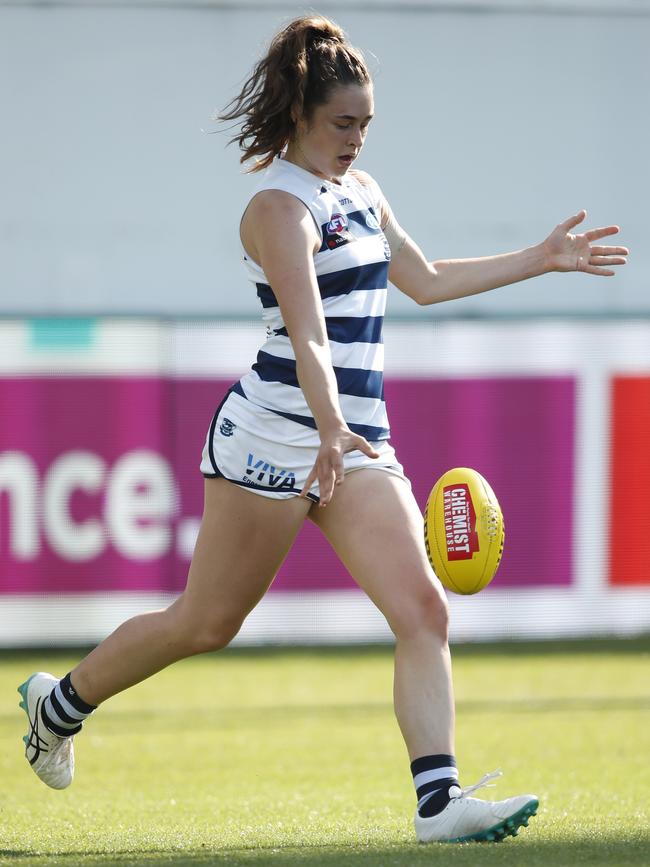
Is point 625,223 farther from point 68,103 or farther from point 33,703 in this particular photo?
point 33,703

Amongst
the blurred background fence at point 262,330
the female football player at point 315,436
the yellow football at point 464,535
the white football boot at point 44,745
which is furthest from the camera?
the blurred background fence at point 262,330

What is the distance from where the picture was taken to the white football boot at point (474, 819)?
3787 mm

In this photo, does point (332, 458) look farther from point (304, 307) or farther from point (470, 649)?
point (470, 649)

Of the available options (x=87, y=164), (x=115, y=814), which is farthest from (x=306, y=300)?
(x=87, y=164)

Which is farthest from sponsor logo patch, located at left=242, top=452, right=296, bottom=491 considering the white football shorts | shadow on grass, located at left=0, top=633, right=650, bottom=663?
shadow on grass, located at left=0, top=633, right=650, bottom=663

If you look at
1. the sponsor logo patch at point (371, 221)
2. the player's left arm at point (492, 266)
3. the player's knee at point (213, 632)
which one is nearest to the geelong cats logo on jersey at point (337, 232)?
the sponsor logo patch at point (371, 221)

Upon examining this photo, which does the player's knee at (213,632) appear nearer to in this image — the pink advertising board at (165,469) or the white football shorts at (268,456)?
the white football shorts at (268,456)

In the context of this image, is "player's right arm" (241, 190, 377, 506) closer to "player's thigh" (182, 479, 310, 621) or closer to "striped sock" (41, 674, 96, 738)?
"player's thigh" (182, 479, 310, 621)

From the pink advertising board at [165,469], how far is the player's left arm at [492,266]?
4730mm

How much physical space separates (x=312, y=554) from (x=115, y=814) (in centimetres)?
450

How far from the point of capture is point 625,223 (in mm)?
11219

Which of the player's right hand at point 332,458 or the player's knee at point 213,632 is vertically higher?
the player's right hand at point 332,458

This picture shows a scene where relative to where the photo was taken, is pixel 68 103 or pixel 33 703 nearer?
pixel 33 703

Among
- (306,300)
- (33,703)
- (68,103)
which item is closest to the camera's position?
(306,300)
